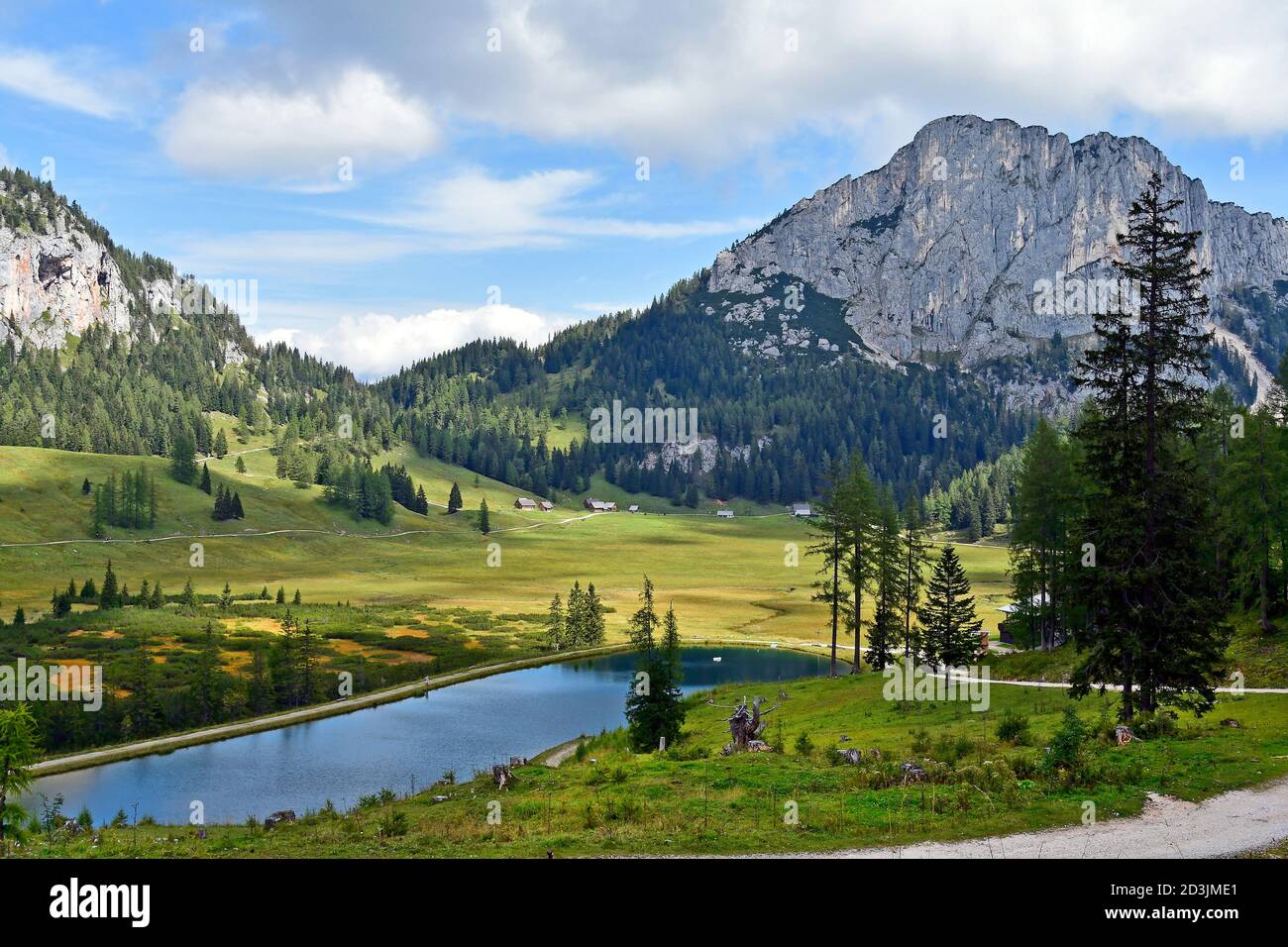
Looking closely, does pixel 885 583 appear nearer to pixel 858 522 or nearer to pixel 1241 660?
pixel 858 522

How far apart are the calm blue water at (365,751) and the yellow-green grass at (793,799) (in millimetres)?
15127

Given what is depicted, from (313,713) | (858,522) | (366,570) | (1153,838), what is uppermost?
(858,522)

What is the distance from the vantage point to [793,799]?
24.2 meters

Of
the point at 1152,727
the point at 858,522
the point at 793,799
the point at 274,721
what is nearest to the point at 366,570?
the point at 274,721

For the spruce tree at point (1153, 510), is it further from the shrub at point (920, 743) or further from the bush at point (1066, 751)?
the bush at point (1066, 751)

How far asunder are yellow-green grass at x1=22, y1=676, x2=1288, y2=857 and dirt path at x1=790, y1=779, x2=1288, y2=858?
614mm

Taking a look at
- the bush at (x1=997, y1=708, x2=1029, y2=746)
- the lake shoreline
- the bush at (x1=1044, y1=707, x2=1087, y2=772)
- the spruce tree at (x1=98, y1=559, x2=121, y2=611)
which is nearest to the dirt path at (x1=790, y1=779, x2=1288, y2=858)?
the bush at (x1=1044, y1=707, x2=1087, y2=772)

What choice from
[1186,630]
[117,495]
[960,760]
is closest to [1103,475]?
[1186,630]

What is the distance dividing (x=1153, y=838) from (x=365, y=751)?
54.4 metres

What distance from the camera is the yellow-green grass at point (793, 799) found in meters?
20.5

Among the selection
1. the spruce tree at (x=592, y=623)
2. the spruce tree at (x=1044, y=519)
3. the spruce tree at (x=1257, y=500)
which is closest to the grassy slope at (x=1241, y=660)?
the spruce tree at (x=1257, y=500)

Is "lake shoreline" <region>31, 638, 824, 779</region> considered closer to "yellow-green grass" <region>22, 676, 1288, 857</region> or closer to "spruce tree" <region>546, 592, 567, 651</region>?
"spruce tree" <region>546, 592, 567, 651</region>

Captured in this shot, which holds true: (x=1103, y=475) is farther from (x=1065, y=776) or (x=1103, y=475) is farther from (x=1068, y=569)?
(x=1065, y=776)
